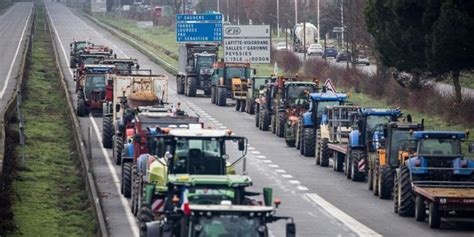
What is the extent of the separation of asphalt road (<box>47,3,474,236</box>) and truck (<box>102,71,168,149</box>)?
823 millimetres

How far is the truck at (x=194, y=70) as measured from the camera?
235 ft

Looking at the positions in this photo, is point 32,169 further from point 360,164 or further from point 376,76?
point 376,76

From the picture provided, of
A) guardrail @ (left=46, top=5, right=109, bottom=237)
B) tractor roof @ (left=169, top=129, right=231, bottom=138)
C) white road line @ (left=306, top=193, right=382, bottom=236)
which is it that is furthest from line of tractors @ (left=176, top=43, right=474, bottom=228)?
guardrail @ (left=46, top=5, right=109, bottom=237)

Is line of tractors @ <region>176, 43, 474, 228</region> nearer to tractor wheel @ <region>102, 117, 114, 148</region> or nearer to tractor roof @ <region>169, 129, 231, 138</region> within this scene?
tractor roof @ <region>169, 129, 231, 138</region>

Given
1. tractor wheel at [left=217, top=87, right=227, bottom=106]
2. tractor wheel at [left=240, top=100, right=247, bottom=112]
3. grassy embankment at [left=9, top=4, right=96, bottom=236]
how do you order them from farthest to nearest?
tractor wheel at [left=217, top=87, right=227, bottom=106]
tractor wheel at [left=240, top=100, right=247, bottom=112]
grassy embankment at [left=9, top=4, right=96, bottom=236]

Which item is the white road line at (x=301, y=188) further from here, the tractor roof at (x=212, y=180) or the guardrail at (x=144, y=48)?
the guardrail at (x=144, y=48)

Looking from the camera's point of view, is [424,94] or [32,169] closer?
[32,169]

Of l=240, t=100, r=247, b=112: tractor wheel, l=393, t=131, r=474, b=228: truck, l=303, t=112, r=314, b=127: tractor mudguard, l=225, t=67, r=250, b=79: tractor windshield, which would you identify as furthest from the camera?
l=225, t=67, r=250, b=79: tractor windshield

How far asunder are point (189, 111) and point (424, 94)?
404 inches

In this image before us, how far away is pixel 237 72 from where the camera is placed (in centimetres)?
6656

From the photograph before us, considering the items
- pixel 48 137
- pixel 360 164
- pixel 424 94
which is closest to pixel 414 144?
pixel 360 164

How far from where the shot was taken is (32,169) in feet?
124

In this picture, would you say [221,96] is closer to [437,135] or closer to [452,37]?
[452,37]

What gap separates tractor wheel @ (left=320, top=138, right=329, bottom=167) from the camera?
4050cm
